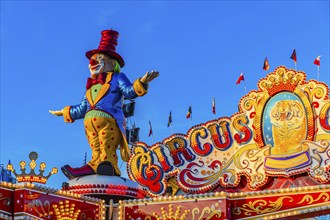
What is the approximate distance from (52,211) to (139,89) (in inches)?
145

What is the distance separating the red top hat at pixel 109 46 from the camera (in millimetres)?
16531

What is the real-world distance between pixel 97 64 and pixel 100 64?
75 mm

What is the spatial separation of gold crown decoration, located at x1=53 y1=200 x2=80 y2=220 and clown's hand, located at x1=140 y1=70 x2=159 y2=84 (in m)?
3.37

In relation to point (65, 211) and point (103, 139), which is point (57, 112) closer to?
point (103, 139)

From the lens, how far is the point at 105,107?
1579 centimetres

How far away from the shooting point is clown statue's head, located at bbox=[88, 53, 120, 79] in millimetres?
16453

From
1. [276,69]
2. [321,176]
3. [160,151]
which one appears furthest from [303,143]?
[160,151]

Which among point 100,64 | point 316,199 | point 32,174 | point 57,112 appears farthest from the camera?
point 57,112

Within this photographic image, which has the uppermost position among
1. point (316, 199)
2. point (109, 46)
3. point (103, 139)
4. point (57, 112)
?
point (109, 46)

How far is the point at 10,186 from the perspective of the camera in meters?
12.8

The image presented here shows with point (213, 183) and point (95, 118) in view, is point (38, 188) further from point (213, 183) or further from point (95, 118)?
point (213, 183)

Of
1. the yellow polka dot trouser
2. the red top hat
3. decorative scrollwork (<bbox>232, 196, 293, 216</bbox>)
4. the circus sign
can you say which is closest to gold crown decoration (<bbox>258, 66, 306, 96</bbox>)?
the circus sign

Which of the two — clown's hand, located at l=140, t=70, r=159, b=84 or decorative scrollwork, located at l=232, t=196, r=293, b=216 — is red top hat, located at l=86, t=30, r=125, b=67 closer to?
clown's hand, located at l=140, t=70, r=159, b=84

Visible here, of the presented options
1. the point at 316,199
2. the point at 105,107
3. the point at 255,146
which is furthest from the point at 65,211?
the point at 255,146
